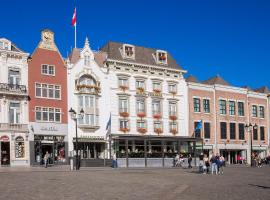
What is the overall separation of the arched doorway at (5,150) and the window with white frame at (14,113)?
201cm

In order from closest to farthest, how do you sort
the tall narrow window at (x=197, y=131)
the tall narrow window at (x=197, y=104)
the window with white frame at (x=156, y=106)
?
the window with white frame at (x=156, y=106) → the tall narrow window at (x=197, y=131) → the tall narrow window at (x=197, y=104)

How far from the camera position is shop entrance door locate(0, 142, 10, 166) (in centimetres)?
4682

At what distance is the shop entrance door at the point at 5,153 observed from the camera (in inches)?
1843

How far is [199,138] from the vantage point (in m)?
60.0

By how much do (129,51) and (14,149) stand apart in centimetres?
1983

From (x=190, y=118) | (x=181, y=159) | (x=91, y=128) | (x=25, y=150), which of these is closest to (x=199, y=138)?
(x=190, y=118)

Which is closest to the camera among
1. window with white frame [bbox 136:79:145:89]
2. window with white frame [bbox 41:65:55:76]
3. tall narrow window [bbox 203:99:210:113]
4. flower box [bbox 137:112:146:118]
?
window with white frame [bbox 41:65:55:76]

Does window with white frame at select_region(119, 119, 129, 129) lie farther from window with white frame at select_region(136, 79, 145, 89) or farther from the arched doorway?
→ the arched doorway

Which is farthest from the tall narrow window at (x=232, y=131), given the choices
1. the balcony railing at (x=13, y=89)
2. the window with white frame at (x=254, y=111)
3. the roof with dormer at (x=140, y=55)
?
the balcony railing at (x=13, y=89)

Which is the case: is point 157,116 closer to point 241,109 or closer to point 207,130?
point 207,130

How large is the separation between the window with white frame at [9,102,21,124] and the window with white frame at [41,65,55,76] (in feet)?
15.9

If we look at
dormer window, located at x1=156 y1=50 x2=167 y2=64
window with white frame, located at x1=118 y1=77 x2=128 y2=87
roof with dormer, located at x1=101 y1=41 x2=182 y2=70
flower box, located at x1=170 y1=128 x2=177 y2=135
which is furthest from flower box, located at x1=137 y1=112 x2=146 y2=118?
dormer window, located at x1=156 y1=50 x2=167 y2=64

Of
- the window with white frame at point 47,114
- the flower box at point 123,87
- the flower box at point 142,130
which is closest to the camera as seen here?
the window with white frame at point 47,114

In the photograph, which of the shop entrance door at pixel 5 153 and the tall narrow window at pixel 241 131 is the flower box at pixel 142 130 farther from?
the tall narrow window at pixel 241 131
